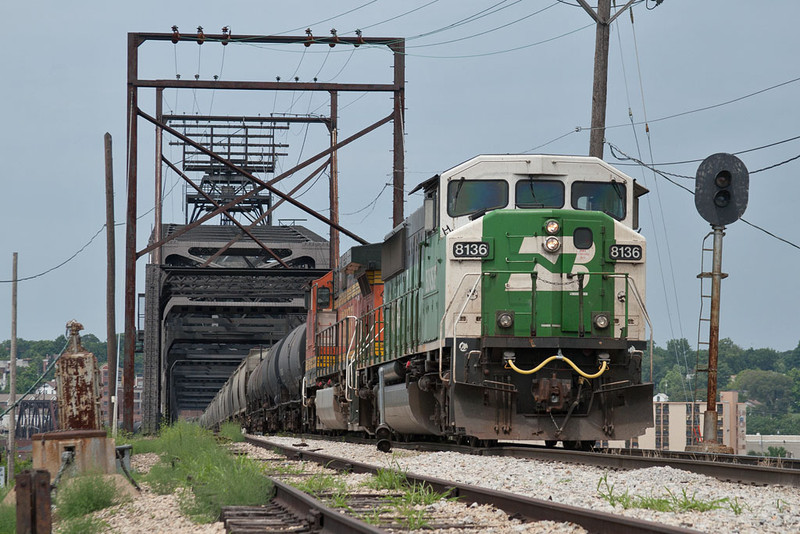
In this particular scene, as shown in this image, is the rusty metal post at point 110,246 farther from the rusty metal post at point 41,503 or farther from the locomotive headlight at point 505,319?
the rusty metal post at point 41,503

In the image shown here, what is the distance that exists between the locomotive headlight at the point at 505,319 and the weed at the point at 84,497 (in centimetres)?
504

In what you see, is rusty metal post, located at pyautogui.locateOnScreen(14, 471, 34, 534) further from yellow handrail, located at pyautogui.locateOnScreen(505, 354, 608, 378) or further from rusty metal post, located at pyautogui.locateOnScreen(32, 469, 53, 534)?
yellow handrail, located at pyautogui.locateOnScreen(505, 354, 608, 378)

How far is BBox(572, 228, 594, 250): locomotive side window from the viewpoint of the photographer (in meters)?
12.4

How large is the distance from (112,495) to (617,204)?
7069 mm

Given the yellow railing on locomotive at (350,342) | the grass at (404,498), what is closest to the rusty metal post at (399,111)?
the yellow railing on locomotive at (350,342)

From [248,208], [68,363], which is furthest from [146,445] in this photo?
[248,208]

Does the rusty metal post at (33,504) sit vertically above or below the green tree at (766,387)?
above

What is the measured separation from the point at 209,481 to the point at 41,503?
229 cm

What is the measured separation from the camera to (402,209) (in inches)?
934

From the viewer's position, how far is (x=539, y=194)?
12.9 m

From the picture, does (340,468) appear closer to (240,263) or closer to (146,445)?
(146,445)

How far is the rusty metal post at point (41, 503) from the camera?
20.3ft

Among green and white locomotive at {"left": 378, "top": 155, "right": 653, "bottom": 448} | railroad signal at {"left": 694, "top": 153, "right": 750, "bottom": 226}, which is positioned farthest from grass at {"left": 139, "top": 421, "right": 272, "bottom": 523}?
railroad signal at {"left": 694, "top": 153, "right": 750, "bottom": 226}

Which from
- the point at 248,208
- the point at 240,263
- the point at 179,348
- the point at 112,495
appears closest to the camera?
the point at 112,495
